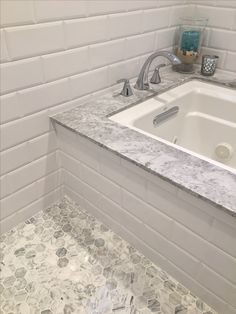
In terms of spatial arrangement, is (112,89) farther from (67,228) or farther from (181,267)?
(181,267)

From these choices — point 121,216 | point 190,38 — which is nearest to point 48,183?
point 121,216

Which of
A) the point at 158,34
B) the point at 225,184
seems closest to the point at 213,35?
the point at 158,34

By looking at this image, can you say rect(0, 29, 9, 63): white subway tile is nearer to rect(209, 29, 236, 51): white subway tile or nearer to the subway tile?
the subway tile

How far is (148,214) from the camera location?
0.90 metres

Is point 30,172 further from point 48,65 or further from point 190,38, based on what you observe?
point 190,38

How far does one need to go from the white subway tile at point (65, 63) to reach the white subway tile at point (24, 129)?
145 millimetres

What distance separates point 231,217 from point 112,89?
30.2 inches

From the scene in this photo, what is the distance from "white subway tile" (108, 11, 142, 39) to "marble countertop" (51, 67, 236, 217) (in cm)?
24

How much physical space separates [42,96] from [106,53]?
1.06ft

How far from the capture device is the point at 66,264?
98 cm

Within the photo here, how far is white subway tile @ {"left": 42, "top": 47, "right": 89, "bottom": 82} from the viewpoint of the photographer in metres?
0.93

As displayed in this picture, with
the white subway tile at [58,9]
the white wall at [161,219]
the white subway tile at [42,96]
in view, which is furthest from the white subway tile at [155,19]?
the white wall at [161,219]

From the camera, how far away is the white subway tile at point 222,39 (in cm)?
129

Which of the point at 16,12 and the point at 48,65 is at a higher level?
the point at 16,12
